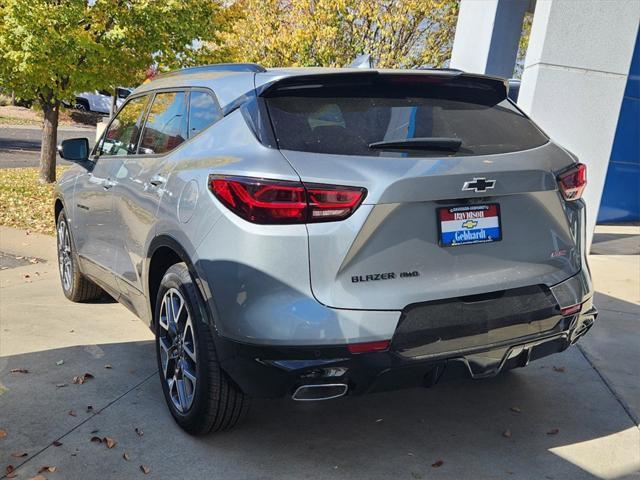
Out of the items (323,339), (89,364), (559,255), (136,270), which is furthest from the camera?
(89,364)

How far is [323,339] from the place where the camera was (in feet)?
9.58

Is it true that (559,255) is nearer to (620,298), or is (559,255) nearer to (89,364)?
(89,364)

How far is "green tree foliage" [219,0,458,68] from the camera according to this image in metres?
17.3

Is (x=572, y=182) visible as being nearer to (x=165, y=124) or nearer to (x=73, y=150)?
(x=165, y=124)

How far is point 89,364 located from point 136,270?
2.78 feet

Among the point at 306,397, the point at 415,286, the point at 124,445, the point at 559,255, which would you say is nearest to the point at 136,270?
the point at 124,445

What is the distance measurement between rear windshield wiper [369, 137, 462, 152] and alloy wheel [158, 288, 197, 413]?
1224 millimetres

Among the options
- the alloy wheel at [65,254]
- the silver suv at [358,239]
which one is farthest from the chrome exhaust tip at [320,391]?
the alloy wheel at [65,254]

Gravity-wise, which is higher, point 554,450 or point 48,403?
point 554,450

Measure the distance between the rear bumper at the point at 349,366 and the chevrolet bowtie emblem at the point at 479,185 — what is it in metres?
0.69

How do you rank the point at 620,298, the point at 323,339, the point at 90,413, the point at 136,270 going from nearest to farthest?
the point at 323,339 < the point at 90,413 < the point at 136,270 < the point at 620,298

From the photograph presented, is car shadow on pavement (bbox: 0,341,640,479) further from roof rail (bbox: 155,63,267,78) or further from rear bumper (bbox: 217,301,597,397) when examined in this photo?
roof rail (bbox: 155,63,267,78)

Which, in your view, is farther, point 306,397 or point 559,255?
point 559,255

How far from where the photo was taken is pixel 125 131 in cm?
493
